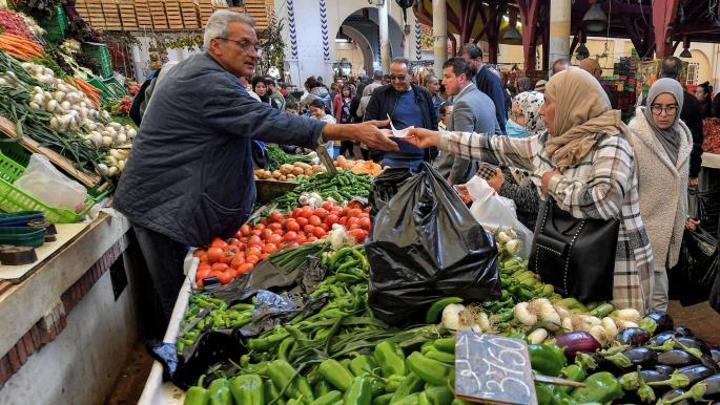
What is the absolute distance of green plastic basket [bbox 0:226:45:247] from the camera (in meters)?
2.65

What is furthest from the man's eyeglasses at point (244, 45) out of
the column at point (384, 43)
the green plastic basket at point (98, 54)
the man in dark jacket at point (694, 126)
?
the column at point (384, 43)

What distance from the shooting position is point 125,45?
37.8 ft

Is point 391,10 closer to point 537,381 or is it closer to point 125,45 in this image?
point 125,45

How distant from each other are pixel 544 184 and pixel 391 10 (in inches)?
1073

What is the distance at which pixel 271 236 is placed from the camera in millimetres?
3605

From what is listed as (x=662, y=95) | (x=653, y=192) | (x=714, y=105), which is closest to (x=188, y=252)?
(x=653, y=192)

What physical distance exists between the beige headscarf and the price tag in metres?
1.23

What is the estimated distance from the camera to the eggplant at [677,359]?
1.74m

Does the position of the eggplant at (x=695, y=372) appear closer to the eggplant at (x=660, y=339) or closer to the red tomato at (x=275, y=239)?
the eggplant at (x=660, y=339)

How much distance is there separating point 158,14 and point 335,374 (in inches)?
397

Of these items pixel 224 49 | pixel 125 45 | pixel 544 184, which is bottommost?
pixel 544 184

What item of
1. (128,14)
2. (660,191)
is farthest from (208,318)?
(128,14)

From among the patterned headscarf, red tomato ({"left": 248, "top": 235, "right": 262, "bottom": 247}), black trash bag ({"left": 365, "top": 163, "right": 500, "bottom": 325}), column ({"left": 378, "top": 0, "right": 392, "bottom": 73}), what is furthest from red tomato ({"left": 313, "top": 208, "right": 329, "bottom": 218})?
column ({"left": 378, "top": 0, "right": 392, "bottom": 73})

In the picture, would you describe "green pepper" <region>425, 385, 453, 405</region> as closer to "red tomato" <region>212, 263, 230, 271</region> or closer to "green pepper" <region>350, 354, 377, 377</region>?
"green pepper" <region>350, 354, 377, 377</region>
